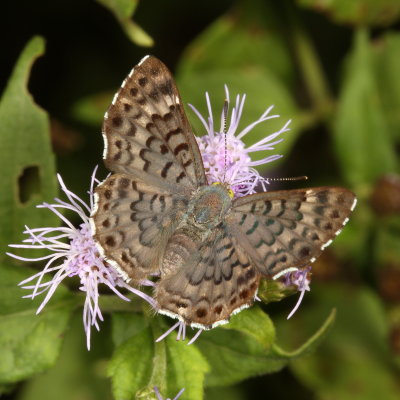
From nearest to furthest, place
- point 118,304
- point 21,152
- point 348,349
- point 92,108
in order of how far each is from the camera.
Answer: point 118,304 < point 21,152 < point 92,108 < point 348,349

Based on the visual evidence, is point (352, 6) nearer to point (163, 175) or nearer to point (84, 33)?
point (84, 33)

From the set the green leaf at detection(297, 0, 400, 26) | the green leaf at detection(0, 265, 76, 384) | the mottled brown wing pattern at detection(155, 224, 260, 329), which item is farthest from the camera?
the green leaf at detection(297, 0, 400, 26)

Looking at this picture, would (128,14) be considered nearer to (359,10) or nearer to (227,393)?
(359,10)

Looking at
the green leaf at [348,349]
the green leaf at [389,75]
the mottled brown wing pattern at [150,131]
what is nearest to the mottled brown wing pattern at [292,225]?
the mottled brown wing pattern at [150,131]

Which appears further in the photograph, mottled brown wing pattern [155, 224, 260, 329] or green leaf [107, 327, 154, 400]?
green leaf [107, 327, 154, 400]

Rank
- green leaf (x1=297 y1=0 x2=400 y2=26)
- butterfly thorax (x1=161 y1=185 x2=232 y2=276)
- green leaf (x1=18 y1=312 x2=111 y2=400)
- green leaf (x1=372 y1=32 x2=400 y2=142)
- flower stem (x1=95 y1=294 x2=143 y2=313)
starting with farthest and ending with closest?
green leaf (x1=372 y1=32 x2=400 y2=142) < green leaf (x1=18 y1=312 x2=111 y2=400) < green leaf (x1=297 y1=0 x2=400 y2=26) < flower stem (x1=95 y1=294 x2=143 y2=313) < butterfly thorax (x1=161 y1=185 x2=232 y2=276)

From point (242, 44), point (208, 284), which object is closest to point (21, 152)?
point (208, 284)

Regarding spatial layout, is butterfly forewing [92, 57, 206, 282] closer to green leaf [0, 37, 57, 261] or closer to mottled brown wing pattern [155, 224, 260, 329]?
mottled brown wing pattern [155, 224, 260, 329]

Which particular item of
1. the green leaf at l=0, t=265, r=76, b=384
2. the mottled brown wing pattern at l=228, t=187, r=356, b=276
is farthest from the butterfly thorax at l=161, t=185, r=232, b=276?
the green leaf at l=0, t=265, r=76, b=384
